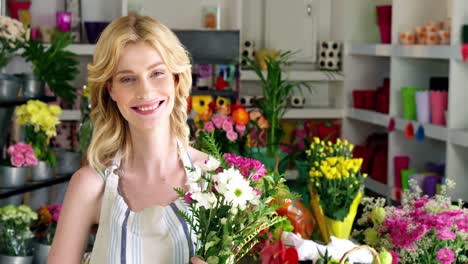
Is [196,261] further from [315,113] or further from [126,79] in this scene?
[315,113]

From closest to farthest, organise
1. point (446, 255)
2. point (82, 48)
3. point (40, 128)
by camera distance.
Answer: point (446, 255) < point (40, 128) < point (82, 48)

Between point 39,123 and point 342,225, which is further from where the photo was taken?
point 39,123

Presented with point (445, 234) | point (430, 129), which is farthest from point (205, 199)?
point (430, 129)

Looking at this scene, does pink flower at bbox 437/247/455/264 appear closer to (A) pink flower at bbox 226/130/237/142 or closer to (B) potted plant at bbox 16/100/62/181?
(A) pink flower at bbox 226/130/237/142

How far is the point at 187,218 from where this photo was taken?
187cm

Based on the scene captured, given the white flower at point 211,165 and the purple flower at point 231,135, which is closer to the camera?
the white flower at point 211,165

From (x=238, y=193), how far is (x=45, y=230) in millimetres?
3537

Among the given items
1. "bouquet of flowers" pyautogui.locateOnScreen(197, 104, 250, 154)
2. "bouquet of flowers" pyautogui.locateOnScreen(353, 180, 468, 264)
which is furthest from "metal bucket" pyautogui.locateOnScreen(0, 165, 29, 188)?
"bouquet of flowers" pyautogui.locateOnScreen(353, 180, 468, 264)

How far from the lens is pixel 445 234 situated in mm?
2805

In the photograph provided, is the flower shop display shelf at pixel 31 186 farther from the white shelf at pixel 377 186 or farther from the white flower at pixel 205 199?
the white flower at pixel 205 199

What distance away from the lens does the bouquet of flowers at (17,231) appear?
4867 millimetres

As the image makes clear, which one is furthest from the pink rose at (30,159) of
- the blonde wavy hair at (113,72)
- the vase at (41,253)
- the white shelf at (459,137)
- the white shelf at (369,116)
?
the blonde wavy hair at (113,72)

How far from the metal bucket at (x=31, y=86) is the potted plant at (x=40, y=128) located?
14 centimetres

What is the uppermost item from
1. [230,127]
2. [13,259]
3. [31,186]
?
[230,127]
